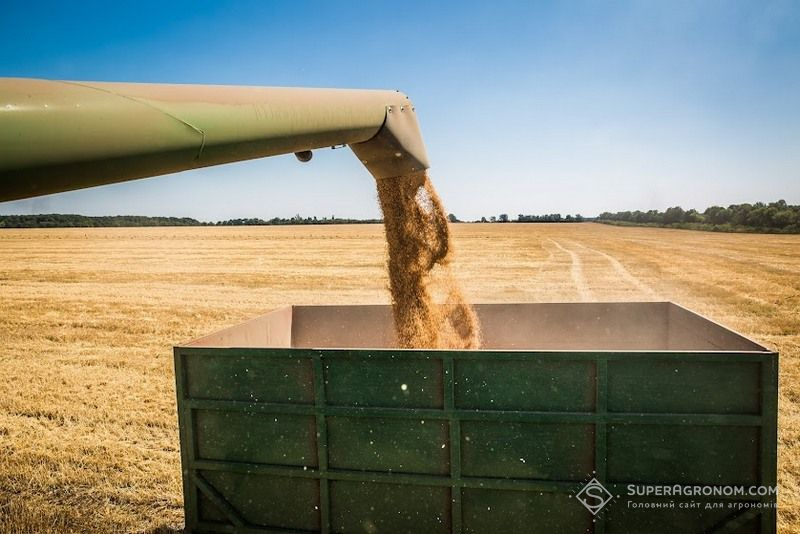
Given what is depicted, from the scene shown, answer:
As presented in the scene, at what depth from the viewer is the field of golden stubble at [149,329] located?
13.6ft

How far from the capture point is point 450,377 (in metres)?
2.80

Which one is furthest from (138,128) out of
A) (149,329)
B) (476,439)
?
(149,329)

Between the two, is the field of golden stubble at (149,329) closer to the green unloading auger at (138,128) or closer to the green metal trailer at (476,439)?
the green metal trailer at (476,439)

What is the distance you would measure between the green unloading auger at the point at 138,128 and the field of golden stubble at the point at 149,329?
112 inches

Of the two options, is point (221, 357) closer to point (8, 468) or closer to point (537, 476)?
point (537, 476)

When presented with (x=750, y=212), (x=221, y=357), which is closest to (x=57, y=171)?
(x=221, y=357)

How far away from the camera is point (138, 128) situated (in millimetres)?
1715

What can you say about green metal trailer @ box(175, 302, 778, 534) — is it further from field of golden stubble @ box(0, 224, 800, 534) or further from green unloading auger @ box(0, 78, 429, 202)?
field of golden stubble @ box(0, 224, 800, 534)

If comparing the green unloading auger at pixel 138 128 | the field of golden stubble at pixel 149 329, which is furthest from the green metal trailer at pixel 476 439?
the field of golden stubble at pixel 149 329

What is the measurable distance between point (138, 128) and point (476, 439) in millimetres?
2050

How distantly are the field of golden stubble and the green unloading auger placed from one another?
2857 mm

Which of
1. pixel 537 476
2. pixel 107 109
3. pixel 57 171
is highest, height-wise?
pixel 107 109

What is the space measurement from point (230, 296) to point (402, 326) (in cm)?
941

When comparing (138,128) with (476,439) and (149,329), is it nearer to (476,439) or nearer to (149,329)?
(476,439)
